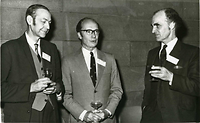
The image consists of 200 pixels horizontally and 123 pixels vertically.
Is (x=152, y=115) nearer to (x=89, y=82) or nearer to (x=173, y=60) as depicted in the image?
(x=173, y=60)

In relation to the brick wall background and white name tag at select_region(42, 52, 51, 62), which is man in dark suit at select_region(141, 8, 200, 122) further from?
white name tag at select_region(42, 52, 51, 62)

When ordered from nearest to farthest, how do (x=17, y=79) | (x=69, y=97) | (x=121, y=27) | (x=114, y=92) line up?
(x=17, y=79) < (x=69, y=97) < (x=114, y=92) < (x=121, y=27)

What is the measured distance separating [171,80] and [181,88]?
5.3 inches

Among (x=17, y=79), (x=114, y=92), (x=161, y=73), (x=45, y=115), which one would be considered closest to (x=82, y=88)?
(x=114, y=92)

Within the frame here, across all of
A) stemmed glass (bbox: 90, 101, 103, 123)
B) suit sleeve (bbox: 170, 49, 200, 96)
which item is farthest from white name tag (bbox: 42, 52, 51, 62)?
suit sleeve (bbox: 170, 49, 200, 96)

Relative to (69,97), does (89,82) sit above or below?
above

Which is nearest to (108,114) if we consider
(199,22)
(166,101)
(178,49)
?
(166,101)

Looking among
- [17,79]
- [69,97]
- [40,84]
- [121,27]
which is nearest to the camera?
[40,84]

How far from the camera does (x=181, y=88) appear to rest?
2.43m

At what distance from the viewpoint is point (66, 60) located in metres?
2.74

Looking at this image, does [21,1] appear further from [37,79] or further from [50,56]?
[37,79]

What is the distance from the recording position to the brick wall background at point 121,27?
2984mm

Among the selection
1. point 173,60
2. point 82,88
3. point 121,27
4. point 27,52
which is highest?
point 121,27

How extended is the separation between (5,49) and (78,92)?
92 centimetres
